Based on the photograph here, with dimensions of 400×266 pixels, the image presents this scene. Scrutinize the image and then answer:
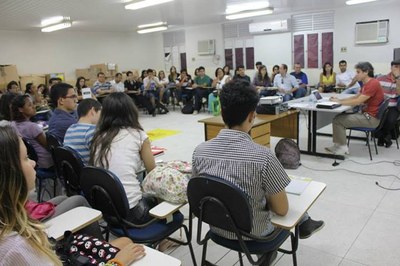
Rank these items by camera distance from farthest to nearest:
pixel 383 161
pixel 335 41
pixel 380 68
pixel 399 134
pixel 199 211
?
pixel 335 41 < pixel 380 68 < pixel 399 134 < pixel 383 161 < pixel 199 211

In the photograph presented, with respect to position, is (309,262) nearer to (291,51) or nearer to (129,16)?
(129,16)

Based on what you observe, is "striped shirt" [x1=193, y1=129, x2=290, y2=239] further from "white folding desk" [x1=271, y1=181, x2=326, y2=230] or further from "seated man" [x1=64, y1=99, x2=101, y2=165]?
"seated man" [x1=64, y1=99, x2=101, y2=165]

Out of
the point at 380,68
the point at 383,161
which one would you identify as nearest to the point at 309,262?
the point at 383,161

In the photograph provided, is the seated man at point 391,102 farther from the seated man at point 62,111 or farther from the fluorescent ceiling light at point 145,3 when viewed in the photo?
the seated man at point 62,111

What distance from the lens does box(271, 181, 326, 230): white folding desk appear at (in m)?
1.56

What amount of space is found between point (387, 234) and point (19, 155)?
266cm

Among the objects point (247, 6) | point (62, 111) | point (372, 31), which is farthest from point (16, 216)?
point (372, 31)

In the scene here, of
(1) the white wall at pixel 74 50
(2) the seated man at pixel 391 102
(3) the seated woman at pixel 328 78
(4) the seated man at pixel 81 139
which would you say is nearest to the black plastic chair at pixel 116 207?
(4) the seated man at pixel 81 139

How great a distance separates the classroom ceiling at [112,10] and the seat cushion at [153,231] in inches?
215

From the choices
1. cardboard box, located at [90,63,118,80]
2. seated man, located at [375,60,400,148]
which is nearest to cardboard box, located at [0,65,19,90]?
cardboard box, located at [90,63,118,80]

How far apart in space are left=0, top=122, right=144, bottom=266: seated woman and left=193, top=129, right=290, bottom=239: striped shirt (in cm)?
81

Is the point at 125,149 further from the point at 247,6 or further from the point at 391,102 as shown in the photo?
the point at 247,6

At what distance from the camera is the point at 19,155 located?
1.06 metres

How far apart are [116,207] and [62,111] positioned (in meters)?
1.75
